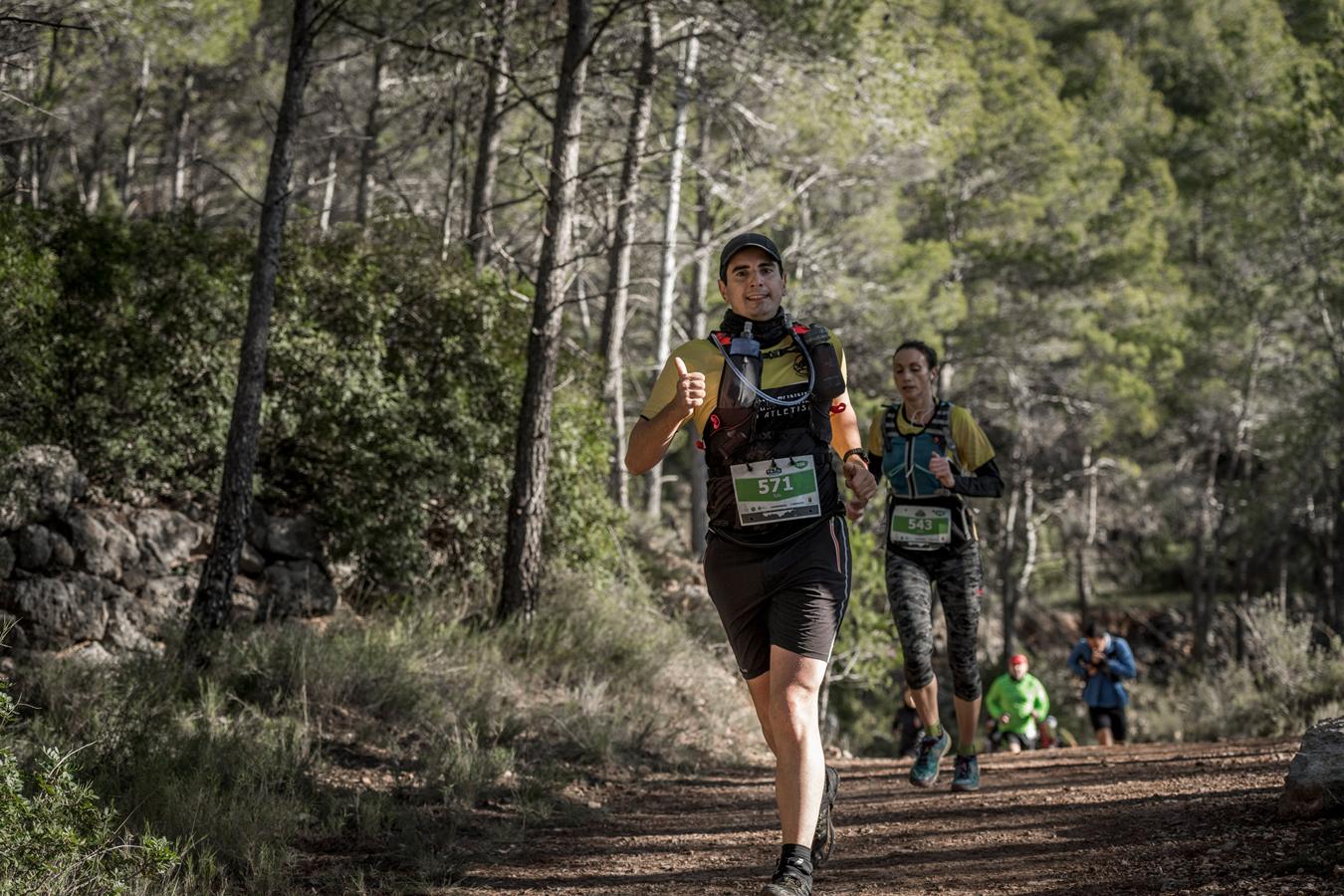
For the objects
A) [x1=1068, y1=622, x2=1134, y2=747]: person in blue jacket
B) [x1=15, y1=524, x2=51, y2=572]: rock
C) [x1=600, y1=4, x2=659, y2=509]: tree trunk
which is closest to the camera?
[x1=15, y1=524, x2=51, y2=572]: rock

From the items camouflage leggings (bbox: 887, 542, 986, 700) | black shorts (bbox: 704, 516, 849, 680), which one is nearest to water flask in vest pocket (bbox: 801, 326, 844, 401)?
black shorts (bbox: 704, 516, 849, 680)

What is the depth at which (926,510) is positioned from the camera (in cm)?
600

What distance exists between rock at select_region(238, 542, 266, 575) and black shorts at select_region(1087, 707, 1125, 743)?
315 inches

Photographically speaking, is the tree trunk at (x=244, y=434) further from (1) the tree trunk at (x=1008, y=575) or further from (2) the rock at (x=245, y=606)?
(1) the tree trunk at (x=1008, y=575)

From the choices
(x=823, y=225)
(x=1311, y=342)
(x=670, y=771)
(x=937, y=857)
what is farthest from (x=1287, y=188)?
(x=937, y=857)

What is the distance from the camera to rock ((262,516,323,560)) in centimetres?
898

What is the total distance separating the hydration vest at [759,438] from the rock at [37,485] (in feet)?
17.5

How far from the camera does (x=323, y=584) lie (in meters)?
8.99

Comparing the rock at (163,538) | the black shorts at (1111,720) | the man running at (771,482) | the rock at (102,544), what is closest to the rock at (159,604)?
the rock at (163,538)

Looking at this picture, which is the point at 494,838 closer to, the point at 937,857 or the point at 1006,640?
the point at 937,857

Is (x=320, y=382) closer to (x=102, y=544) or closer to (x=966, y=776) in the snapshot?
(x=102, y=544)

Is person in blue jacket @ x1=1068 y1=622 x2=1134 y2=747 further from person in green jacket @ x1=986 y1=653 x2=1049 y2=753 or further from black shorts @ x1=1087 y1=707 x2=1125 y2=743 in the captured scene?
person in green jacket @ x1=986 y1=653 x2=1049 y2=753

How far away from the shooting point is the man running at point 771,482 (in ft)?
12.2

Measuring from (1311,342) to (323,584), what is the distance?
22.1 meters
